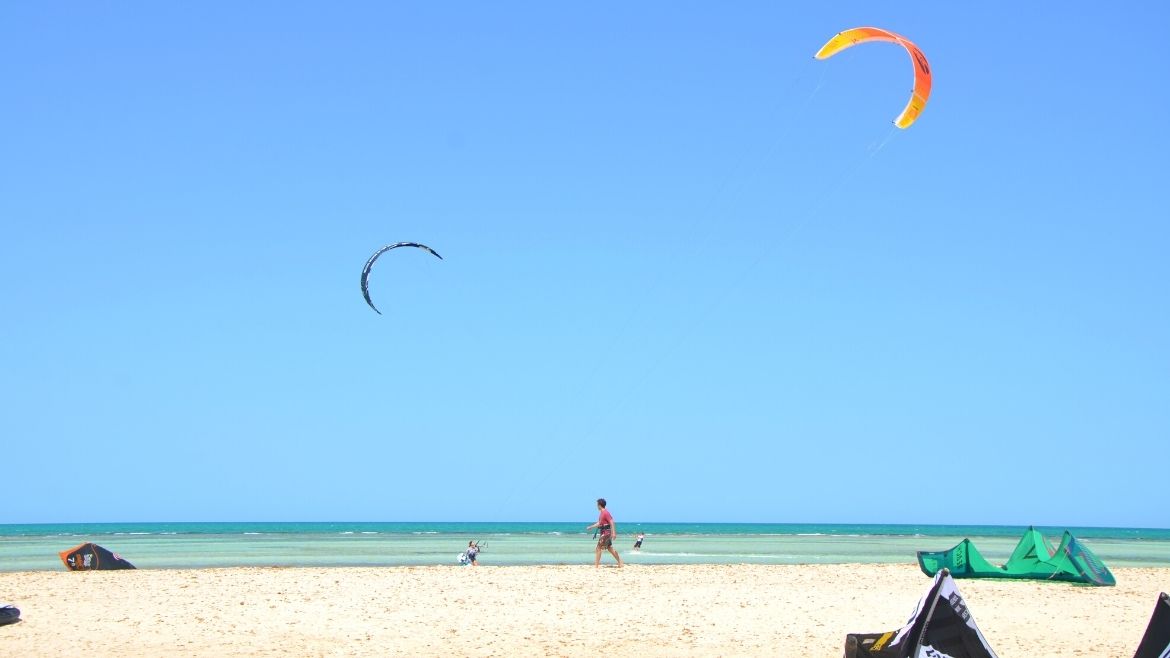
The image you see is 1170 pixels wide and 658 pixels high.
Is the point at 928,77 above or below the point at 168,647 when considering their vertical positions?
above

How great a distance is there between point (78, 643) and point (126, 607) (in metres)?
1.68

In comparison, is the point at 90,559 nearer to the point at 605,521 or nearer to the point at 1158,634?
the point at 605,521

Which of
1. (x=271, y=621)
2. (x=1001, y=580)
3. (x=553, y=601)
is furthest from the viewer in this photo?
(x=1001, y=580)

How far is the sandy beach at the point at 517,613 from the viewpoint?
9281mm

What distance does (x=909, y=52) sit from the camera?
12.5 m

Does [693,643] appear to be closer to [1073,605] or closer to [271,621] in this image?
[271,621]

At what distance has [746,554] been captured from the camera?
2512 cm

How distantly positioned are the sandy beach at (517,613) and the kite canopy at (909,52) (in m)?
5.70

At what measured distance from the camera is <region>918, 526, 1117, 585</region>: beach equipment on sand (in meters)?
13.9

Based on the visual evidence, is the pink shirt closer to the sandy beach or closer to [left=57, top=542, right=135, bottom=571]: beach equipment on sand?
the sandy beach

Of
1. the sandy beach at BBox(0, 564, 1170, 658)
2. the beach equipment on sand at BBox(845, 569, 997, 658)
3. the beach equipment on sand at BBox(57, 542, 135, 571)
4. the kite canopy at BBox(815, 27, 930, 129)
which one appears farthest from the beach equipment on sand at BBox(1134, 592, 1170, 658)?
the beach equipment on sand at BBox(57, 542, 135, 571)

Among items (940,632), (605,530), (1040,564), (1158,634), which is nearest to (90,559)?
(605,530)

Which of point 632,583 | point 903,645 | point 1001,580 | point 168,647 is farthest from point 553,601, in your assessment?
point 1001,580

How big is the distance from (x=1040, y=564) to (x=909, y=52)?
6.95 meters
